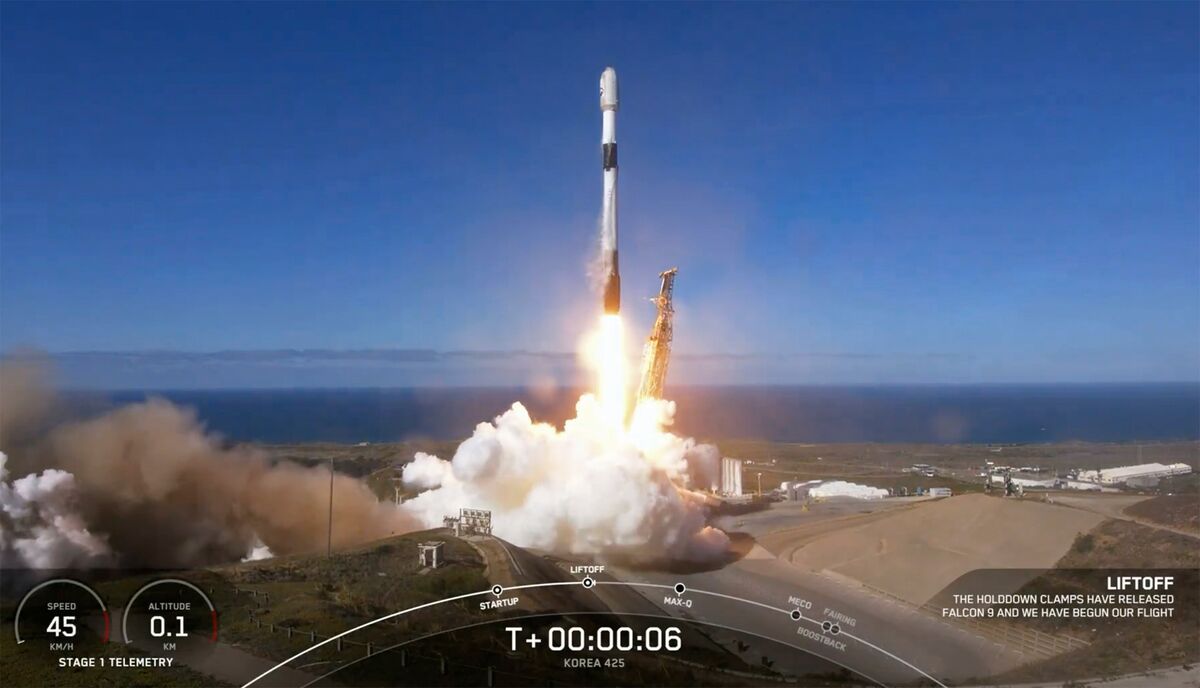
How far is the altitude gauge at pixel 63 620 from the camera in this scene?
13023 millimetres

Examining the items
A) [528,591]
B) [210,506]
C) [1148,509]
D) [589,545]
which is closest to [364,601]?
[528,591]

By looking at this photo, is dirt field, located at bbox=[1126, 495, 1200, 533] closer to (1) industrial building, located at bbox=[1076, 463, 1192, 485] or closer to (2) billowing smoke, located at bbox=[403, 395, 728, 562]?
(1) industrial building, located at bbox=[1076, 463, 1192, 485]

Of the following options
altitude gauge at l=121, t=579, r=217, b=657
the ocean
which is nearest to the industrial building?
the ocean

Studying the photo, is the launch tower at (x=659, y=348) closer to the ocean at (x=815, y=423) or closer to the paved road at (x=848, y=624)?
the paved road at (x=848, y=624)

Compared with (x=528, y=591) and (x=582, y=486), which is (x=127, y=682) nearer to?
(x=528, y=591)

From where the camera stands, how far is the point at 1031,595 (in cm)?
1384

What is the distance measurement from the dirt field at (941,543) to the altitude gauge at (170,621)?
12.7 metres

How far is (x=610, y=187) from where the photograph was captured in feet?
65.9

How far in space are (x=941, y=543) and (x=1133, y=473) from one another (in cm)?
1454

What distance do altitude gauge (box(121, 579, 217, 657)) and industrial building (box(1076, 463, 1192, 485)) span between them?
85.9 feet

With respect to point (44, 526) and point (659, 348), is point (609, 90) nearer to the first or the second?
point (659, 348)

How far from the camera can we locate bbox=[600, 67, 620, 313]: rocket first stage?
790 inches

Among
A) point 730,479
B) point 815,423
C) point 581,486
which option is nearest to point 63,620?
point 581,486

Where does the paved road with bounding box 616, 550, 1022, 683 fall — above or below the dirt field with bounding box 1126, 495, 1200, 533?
below
